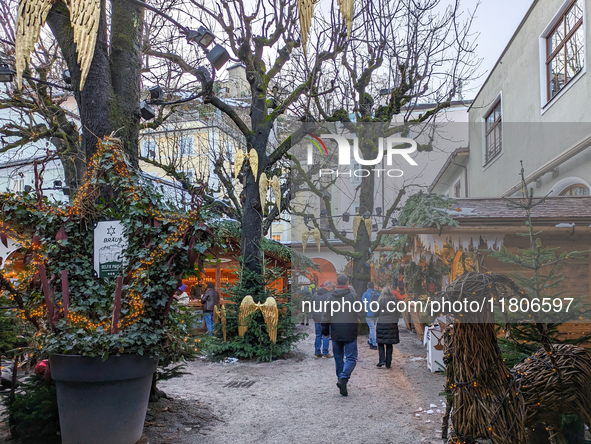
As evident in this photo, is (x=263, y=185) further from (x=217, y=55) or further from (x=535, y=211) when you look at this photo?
(x=535, y=211)

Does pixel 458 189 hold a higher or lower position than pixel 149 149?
lower

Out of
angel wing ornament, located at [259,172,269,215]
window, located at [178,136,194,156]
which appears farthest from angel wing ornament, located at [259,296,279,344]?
window, located at [178,136,194,156]

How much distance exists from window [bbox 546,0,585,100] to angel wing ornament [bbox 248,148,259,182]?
24.0ft

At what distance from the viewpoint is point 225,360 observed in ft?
35.5

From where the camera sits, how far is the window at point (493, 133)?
54.8 feet

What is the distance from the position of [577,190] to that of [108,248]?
1080cm

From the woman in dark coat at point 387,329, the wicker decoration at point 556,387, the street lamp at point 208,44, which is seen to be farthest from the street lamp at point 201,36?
the woman in dark coat at point 387,329

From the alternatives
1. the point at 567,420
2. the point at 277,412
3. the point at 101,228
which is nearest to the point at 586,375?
the point at 567,420

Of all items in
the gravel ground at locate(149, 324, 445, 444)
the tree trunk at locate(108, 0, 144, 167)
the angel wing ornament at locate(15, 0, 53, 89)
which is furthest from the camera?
the tree trunk at locate(108, 0, 144, 167)

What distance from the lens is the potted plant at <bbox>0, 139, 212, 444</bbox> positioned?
13.8ft

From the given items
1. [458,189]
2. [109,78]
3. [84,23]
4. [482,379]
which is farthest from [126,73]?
[458,189]

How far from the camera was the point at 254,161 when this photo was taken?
11.3 m

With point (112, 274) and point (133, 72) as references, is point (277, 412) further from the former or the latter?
point (133, 72)

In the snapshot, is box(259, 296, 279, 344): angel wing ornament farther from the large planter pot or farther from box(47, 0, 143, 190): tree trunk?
the large planter pot
